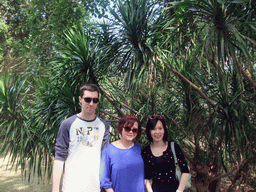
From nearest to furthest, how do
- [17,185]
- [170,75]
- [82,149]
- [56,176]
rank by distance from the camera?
[56,176] → [82,149] → [170,75] → [17,185]

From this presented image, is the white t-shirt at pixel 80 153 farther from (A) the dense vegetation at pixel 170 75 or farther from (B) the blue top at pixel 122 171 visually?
(A) the dense vegetation at pixel 170 75

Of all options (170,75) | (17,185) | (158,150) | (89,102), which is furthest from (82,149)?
(17,185)

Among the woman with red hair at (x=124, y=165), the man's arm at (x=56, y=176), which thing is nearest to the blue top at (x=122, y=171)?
the woman with red hair at (x=124, y=165)

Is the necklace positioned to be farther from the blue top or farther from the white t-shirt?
the white t-shirt

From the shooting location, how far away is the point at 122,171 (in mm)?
1837

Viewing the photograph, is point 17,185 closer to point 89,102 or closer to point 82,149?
point 82,149

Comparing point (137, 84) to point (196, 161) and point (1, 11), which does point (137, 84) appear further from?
point (1, 11)

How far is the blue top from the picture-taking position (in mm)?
1836

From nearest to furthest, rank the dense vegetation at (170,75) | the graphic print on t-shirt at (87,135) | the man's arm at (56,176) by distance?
the man's arm at (56,176) → the graphic print on t-shirt at (87,135) → the dense vegetation at (170,75)

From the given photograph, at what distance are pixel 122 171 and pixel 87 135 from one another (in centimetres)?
42

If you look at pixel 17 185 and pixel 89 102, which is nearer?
pixel 89 102

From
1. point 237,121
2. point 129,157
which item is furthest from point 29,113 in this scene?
point 237,121

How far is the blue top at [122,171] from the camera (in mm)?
1836

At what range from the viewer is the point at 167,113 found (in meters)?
3.45
